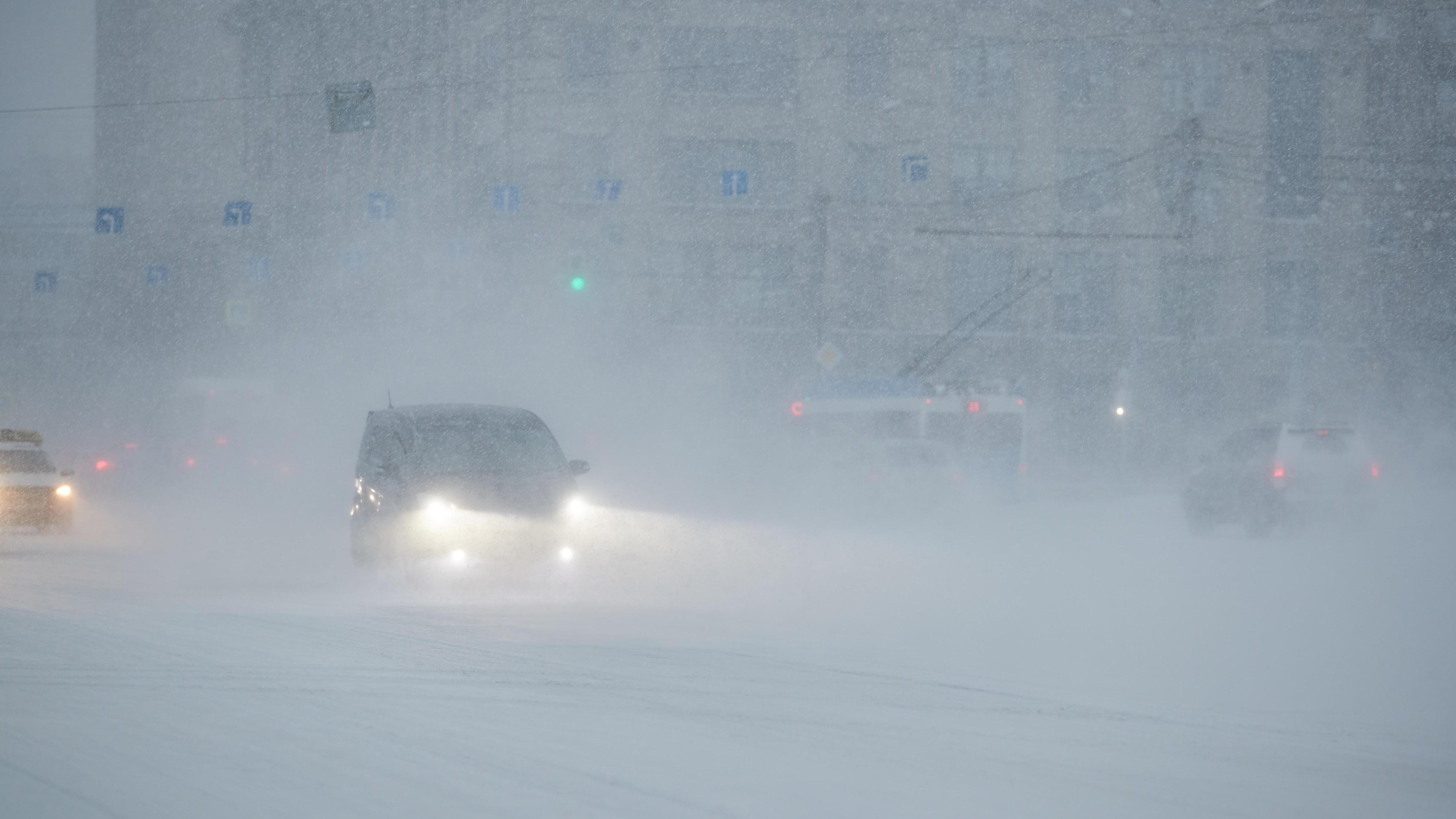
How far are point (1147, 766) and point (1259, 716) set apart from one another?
1.40 meters

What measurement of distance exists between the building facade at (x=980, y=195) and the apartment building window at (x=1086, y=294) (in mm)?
91

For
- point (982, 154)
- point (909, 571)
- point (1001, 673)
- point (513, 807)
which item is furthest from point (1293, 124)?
point (513, 807)

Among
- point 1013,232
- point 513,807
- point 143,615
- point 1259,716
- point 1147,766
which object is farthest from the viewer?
point 1013,232

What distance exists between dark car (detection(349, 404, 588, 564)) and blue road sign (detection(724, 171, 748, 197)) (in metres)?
20.5

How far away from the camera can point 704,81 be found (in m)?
47.1

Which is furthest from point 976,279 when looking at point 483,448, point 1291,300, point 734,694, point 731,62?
point 734,694

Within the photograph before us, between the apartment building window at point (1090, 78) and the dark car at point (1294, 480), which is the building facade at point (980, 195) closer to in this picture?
the apartment building window at point (1090, 78)

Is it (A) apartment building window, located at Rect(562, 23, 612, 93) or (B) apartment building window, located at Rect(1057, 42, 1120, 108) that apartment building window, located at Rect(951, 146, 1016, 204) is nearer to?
(B) apartment building window, located at Rect(1057, 42, 1120, 108)

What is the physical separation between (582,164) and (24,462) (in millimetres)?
28589

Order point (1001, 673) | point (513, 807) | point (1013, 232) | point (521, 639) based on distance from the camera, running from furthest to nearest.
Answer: point (1013, 232) → point (521, 639) → point (1001, 673) → point (513, 807)

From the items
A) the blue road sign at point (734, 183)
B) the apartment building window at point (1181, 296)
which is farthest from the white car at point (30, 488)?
the apartment building window at point (1181, 296)

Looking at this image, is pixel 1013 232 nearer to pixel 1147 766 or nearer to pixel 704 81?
pixel 704 81

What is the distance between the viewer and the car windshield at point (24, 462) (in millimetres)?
19422

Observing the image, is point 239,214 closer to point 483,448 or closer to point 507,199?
point 507,199
